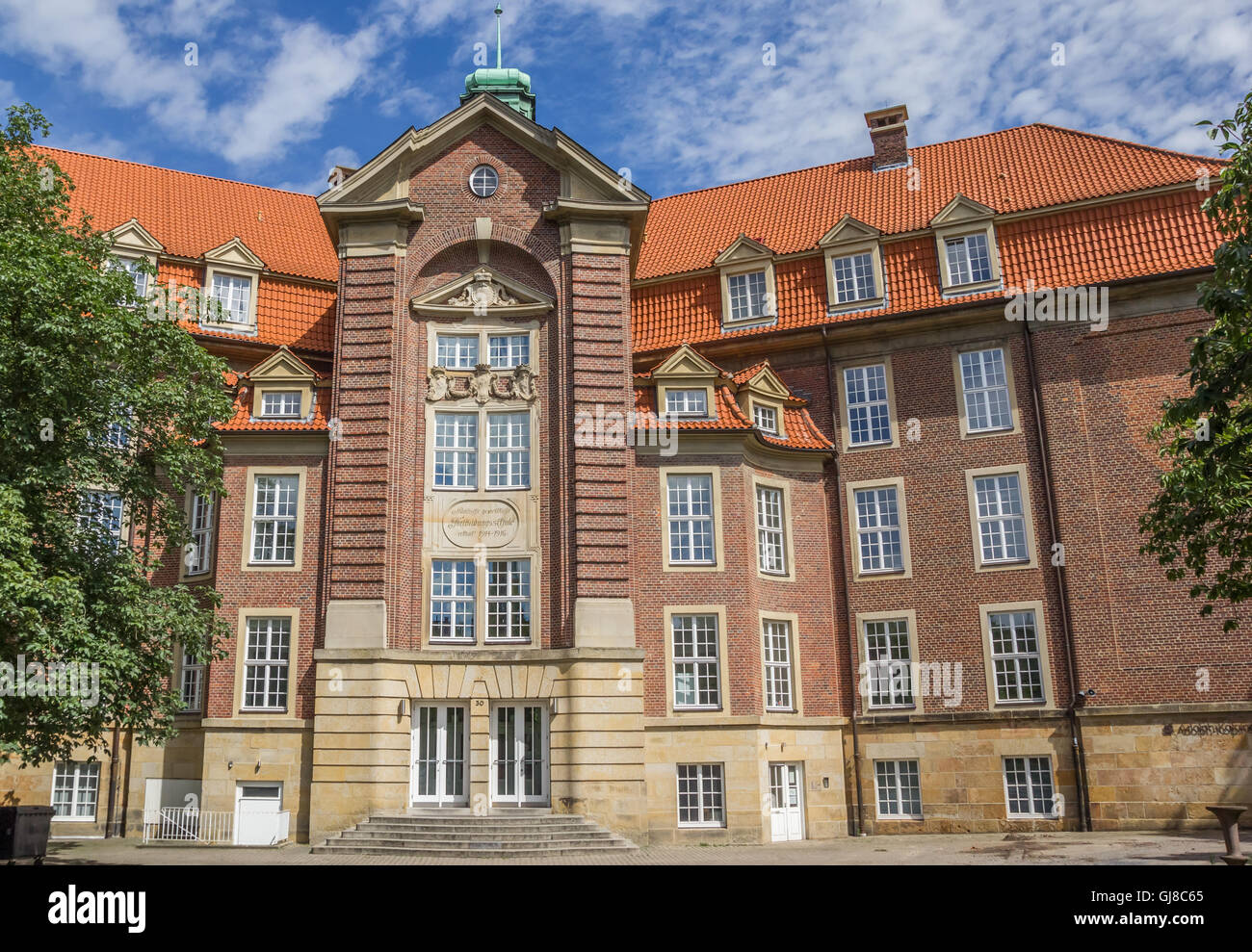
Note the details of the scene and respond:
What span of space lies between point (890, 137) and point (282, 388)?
20.1 m

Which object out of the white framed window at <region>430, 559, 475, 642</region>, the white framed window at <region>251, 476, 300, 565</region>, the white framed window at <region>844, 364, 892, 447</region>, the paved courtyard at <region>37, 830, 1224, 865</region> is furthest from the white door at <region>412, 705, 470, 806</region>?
the white framed window at <region>844, 364, 892, 447</region>

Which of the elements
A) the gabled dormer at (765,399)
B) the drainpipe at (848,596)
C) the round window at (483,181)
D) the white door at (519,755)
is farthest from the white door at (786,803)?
the round window at (483,181)

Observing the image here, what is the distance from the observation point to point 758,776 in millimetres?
24219

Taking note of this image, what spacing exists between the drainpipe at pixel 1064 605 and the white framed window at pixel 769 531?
661 cm

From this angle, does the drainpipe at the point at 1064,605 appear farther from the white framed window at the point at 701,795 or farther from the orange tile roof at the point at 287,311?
the orange tile roof at the point at 287,311

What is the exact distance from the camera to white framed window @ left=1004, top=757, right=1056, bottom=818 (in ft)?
81.3

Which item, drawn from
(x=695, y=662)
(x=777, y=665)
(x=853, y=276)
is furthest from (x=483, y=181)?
(x=777, y=665)

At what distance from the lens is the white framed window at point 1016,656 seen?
25516 millimetres

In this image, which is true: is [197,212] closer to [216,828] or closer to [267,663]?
[267,663]

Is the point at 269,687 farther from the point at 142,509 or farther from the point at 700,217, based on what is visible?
the point at 700,217

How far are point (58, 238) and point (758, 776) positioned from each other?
18497 mm

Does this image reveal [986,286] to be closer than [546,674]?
No
